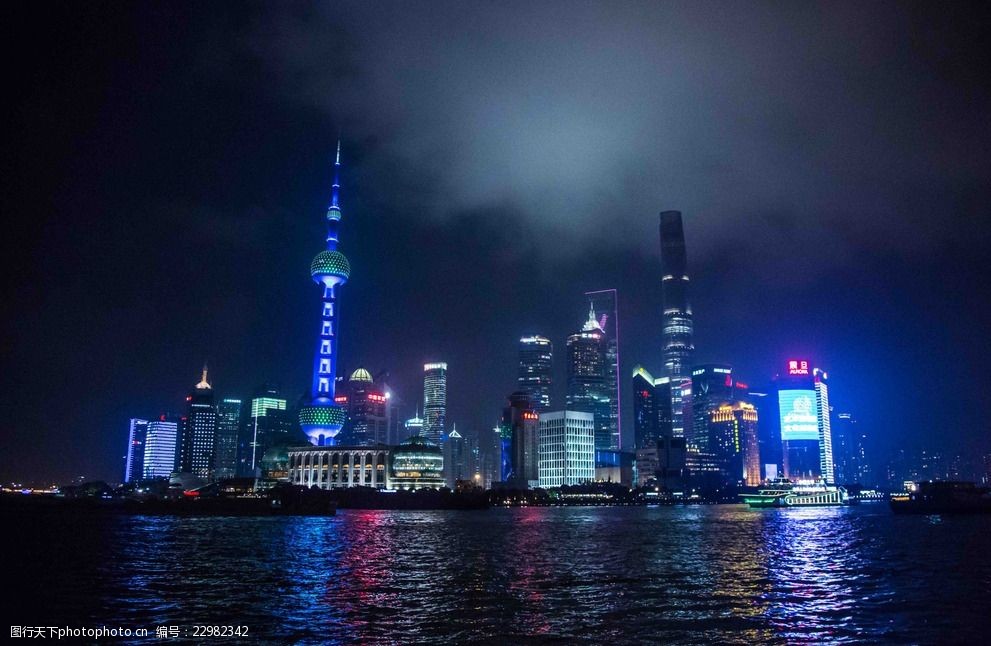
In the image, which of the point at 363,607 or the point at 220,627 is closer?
the point at 220,627

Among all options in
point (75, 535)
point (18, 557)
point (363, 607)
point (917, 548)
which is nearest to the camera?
point (363, 607)

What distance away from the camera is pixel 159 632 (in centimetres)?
3017

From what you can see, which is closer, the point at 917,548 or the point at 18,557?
the point at 18,557

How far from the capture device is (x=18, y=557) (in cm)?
6538

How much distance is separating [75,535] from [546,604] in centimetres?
8759

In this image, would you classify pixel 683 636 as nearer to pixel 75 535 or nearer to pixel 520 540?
pixel 520 540

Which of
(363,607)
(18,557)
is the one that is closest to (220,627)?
(363,607)

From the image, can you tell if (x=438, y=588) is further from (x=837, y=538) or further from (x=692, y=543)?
(x=837, y=538)

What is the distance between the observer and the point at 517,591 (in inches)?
1682

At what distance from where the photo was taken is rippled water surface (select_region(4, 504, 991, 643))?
103 ft

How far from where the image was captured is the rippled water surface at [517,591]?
31.5 metres

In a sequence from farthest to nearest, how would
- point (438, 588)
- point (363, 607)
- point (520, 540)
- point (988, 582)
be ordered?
point (520, 540)
point (988, 582)
point (438, 588)
point (363, 607)

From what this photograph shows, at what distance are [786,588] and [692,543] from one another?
Answer: 41889 mm

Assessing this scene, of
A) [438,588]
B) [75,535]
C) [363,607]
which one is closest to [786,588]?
[438,588]
